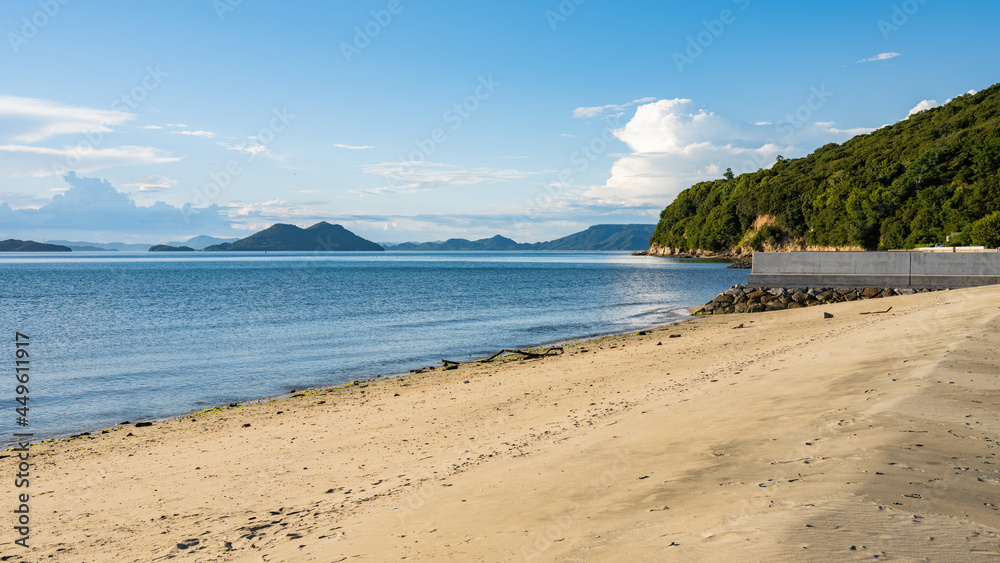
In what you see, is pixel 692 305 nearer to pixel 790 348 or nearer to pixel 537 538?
pixel 790 348

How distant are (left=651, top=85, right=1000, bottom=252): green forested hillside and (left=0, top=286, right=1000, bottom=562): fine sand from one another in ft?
206

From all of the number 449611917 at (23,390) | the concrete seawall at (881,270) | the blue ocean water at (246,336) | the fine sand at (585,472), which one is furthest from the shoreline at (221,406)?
the concrete seawall at (881,270)

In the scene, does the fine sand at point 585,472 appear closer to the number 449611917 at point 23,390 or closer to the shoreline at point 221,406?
the shoreline at point 221,406

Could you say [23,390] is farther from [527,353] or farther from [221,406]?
[527,353]

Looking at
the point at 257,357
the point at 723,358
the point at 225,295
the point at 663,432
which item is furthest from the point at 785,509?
the point at 225,295

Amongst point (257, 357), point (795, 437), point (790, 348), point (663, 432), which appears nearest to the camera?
point (795, 437)

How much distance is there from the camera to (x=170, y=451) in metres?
10.8

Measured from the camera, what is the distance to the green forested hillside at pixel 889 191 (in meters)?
71.8


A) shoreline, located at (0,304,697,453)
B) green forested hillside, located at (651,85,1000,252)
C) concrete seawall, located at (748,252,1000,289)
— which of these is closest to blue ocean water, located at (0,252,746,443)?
shoreline, located at (0,304,697,453)

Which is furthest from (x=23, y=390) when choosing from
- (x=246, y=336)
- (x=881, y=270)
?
(x=881, y=270)

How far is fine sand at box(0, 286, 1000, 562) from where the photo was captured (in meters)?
4.46

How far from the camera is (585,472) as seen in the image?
647 centimetres

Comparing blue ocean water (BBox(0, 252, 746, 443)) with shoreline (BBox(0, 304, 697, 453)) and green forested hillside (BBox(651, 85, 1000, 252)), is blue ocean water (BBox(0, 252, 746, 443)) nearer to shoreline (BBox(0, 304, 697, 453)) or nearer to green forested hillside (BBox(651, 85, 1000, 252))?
shoreline (BBox(0, 304, 697, 453))

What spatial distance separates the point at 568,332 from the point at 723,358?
485 inches
